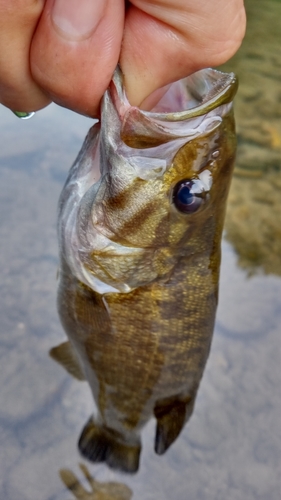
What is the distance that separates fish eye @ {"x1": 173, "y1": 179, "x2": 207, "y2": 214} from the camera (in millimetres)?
1338

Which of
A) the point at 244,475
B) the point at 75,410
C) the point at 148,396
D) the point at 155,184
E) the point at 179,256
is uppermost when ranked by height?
the point at 155,184

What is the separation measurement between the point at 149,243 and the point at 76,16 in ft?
2.22

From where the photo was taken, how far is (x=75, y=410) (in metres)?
3.02

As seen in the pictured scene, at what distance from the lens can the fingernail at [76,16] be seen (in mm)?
938

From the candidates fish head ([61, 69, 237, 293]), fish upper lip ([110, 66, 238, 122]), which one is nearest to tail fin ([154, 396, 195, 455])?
fish head ([61, 69, 237, 293])

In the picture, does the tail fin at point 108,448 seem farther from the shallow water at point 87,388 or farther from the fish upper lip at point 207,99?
the fish upper lip at point 207,99

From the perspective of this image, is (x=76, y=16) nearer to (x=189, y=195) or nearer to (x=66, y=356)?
(x=189, y=195)

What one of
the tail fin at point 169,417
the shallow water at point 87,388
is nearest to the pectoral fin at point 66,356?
the tail fin at point 169,417

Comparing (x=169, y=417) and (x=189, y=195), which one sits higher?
(x=189, y=195)

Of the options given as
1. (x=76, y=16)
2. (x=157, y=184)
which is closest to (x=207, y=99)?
(x=157, y=184)

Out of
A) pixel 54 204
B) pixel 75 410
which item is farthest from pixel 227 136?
pixel 54 204

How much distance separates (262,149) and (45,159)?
89.9 inches

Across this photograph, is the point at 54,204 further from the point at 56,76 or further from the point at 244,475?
the point at 56,76

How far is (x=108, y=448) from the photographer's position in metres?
2.26
